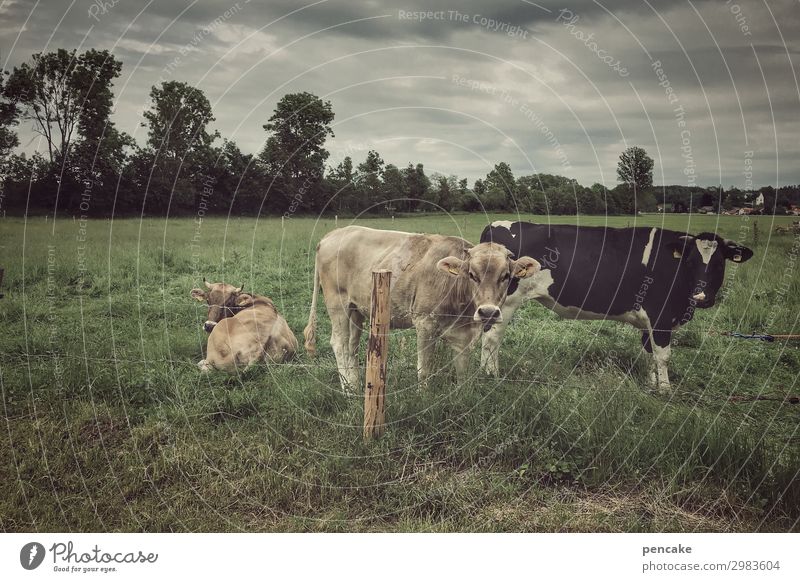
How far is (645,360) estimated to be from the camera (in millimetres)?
6281

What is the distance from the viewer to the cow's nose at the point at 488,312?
4.77 meters

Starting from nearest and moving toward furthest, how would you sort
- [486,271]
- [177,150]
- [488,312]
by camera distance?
1. [488,312]
2. [486,271]
3. [177,150]

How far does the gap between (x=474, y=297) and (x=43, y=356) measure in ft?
15.1

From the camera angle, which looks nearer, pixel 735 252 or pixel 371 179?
pixel 735 252

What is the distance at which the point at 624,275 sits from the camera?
6641mm

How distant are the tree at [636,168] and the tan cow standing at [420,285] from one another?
165cm

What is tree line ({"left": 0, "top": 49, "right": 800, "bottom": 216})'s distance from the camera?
17.5ft

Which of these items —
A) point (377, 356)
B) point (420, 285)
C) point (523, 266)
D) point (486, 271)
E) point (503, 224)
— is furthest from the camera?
point (503, 224)

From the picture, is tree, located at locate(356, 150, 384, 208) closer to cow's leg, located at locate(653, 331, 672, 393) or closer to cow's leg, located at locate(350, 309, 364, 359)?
cow's leg, located at locate(350, 309, 364, 359)

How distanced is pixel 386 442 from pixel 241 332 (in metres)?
2.61

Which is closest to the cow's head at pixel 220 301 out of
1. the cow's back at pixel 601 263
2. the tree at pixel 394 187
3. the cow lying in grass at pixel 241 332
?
the cow lying in grass at pixel 241 332

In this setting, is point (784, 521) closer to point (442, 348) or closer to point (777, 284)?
point (442, 348)

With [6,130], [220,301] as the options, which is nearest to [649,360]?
[220,301]

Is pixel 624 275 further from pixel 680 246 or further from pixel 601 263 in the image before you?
pixel 680 246
